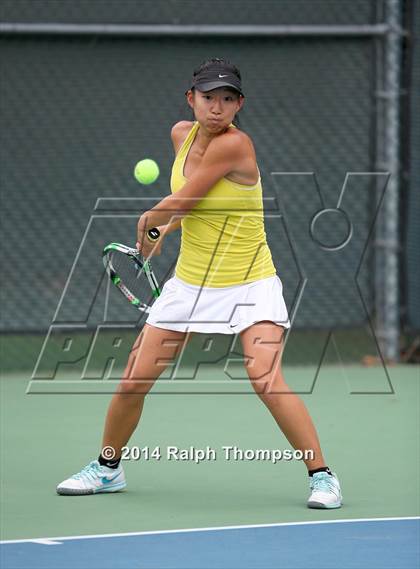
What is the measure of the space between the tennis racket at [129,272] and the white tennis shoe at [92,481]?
0.68 meters

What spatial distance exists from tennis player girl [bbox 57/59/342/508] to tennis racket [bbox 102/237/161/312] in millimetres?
269

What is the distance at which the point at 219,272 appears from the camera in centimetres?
524

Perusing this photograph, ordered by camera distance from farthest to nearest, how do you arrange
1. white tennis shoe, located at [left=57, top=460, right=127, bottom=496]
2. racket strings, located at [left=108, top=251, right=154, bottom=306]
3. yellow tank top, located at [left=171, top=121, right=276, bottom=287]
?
racket strings, located at [left=108, top=251, right=154, bottom=306] < white tennis shoe, located at [left=57, top=460, right=127, bottom=496] < yellow tank top, located at [left=171, top=121, right=276, bottom=287]

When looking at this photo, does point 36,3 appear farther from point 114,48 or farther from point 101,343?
point 101,343

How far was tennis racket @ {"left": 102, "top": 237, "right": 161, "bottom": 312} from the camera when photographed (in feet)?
18.3

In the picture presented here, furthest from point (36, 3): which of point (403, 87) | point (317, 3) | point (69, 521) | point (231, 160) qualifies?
point (69, 521)

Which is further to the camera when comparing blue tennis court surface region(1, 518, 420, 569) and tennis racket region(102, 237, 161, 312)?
tennis racket region(102, 237, 161, 312)

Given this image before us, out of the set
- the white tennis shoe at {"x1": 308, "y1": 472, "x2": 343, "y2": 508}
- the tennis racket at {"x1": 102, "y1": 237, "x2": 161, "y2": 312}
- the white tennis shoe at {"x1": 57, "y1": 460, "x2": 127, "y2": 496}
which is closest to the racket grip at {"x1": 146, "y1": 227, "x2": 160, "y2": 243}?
the tennis racket at {"x1": 102, "y1": 237, "x2": 161, "y2": 312}

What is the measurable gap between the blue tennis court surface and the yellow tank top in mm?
952

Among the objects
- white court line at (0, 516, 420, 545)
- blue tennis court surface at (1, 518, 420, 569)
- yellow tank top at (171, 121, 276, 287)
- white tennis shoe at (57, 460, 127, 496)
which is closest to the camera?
blue tennis court surface at (1, 518, 420, 569)

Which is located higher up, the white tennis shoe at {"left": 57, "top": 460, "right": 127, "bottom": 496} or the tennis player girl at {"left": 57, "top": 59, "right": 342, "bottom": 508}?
the tennis player girl at {"left": 57, "top": 59, "right": 342, "bottom": 508}

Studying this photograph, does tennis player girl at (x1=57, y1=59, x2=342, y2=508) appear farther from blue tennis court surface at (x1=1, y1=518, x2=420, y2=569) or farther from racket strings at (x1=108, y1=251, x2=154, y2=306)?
racket strings at (x1=108, y1=251, x2=154, y2=306)

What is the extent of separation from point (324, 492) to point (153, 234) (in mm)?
1123

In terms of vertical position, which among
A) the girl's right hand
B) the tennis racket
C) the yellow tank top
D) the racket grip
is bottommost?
the girl's right hand
